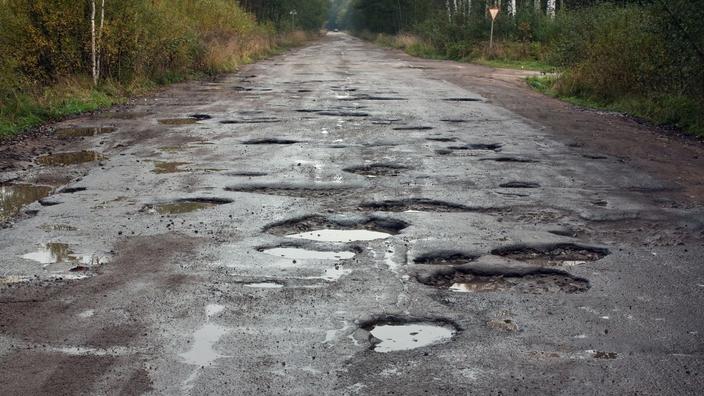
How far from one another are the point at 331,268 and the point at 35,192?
416 centimetres

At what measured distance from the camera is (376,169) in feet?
31.5

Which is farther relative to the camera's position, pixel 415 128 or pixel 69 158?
pixel 415 128

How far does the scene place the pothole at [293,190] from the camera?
27.0ft

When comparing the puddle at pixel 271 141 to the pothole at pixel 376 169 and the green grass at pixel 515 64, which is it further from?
the green grass at pixel 515 64

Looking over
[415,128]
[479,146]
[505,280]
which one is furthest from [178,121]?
[505,280]

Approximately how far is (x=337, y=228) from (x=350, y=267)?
1161mm

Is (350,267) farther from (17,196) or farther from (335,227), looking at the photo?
(17,196)

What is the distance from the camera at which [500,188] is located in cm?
853

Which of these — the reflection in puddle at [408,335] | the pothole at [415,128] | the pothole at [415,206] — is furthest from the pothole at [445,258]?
the pothole at [415,128]

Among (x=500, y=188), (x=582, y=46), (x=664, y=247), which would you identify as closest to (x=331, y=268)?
(x=664, y=247)

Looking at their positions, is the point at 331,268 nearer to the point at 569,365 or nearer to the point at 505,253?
the point at 505,253

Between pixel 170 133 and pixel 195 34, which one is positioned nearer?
pixel 170 133

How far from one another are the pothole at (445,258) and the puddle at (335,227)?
697mm

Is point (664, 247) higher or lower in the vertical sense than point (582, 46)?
lower
